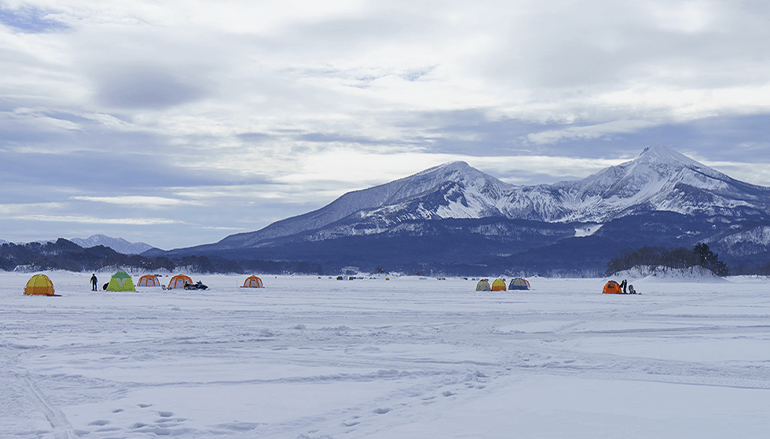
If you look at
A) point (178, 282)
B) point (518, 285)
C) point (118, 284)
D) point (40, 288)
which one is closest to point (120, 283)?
point (118, 284)

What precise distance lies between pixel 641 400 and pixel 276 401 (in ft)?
19.6

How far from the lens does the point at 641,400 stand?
1089cm

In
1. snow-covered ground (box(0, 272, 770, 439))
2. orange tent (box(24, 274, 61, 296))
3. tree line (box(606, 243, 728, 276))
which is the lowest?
snow-covered ground (box(0, 272, 770, 439))

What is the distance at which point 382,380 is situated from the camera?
42.1ft

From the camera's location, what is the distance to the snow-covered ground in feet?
30.0

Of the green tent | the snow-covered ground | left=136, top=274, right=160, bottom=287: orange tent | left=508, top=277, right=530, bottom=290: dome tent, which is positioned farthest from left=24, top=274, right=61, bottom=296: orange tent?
left=508, top=277, right=530, bottom=290: dome tent

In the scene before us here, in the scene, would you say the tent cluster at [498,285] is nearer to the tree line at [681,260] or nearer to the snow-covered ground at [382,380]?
the snow-covered ground at [382,380]

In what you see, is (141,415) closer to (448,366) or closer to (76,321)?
(448,366)

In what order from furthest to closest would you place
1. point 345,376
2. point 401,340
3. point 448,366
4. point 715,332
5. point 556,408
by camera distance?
point 715,332 → point 401,340 → point 448,366 → point 345,376 → point 556,408

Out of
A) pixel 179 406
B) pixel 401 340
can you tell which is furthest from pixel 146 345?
pixel 179 406

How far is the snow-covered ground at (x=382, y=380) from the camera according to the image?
916cm

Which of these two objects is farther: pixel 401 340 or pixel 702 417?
pixel 401 340

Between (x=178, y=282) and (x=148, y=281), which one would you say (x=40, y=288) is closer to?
(x=178, y=282)

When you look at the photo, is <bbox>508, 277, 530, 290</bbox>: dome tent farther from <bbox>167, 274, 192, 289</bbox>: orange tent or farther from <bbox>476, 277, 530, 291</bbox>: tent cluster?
<bbox>167, 274, 192, 289</bbox>: orange tent
